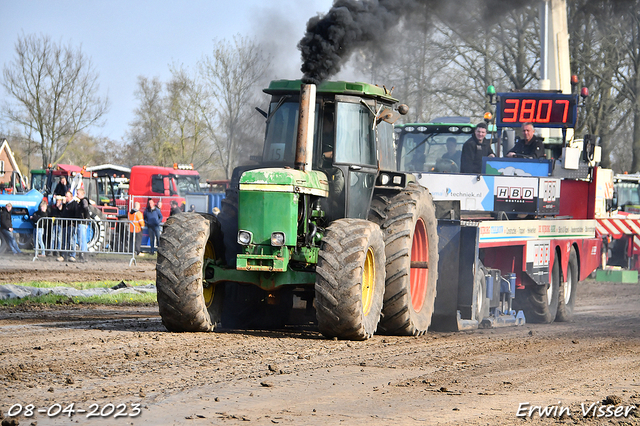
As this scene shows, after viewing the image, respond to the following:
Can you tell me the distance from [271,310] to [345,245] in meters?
2.19

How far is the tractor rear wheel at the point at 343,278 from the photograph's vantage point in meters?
7.78

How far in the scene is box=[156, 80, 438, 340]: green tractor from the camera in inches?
315

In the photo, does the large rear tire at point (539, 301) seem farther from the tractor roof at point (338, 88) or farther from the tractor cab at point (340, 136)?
the tractor roof at point (338, 88)

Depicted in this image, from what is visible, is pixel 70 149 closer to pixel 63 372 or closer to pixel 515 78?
pixel 515 78

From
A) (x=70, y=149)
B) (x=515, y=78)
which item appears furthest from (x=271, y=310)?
(x=70, y=149)

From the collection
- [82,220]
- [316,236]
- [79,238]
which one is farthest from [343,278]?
[79,238]

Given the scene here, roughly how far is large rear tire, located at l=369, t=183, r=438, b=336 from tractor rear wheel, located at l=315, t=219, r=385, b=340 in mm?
598

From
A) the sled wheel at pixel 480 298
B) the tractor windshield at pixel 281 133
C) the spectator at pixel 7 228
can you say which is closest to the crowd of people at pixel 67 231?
the spectator at pixel 7 228

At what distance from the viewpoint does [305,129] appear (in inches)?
322

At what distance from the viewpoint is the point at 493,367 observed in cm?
734

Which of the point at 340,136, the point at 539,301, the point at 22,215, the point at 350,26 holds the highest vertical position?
the point at 350,26

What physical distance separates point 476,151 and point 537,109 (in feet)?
8.79

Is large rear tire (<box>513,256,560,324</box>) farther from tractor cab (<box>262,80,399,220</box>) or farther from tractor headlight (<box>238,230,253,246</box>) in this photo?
tractor headlight (<box>238,230,253,246</box>)

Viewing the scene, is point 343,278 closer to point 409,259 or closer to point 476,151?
point 409,259
